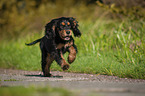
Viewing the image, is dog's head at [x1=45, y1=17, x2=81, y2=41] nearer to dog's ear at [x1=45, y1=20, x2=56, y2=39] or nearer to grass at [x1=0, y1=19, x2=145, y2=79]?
dog's ear at [x1=45, y1=20, x2=56, y2=39]

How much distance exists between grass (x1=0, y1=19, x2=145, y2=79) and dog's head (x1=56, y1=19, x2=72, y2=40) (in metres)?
1.43

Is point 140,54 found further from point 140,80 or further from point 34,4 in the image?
point 34,4

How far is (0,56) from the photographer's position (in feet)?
38.2

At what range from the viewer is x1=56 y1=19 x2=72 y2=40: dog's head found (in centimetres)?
599

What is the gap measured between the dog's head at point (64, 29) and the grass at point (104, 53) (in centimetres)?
143

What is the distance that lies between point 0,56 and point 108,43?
15.6 ft

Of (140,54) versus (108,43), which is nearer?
(140,54)

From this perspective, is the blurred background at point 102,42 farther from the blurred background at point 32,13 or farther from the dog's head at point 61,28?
the dog's head at point 61,28

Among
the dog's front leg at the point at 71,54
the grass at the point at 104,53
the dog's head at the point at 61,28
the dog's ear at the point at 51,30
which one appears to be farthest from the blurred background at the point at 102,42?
the dog's ear at the point at 51,30

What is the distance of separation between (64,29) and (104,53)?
2.99m

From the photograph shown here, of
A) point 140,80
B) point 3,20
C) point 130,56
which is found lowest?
point 140,80

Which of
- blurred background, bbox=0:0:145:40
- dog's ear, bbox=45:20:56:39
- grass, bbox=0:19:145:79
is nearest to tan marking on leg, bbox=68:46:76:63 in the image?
dog's ear, bbox=45:20:56:39

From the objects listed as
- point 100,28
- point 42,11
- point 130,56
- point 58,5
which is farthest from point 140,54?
point 58,5

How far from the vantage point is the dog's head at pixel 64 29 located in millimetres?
5992
